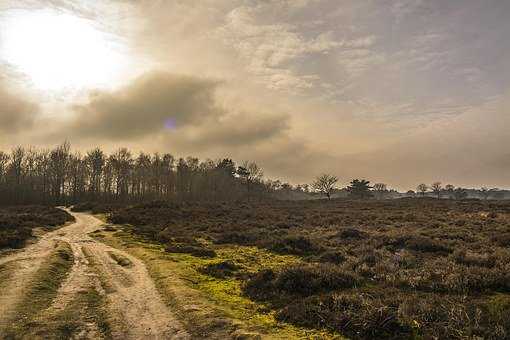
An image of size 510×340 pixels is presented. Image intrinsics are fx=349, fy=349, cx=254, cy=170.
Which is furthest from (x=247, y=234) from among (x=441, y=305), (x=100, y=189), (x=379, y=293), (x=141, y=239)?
(x=100, y=189)

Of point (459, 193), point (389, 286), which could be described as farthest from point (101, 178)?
point (459, 193)

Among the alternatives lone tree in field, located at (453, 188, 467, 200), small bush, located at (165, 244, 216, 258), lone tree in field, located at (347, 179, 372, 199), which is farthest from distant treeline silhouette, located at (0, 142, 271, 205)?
lone tree in field, located at (453, 188, 467, 200)

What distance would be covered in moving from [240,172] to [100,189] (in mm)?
51541

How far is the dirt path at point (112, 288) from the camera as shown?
9.18 m

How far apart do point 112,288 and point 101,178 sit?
94.5 meters

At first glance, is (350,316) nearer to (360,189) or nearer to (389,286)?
(389,286)

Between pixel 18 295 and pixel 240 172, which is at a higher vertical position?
pixel 240 172

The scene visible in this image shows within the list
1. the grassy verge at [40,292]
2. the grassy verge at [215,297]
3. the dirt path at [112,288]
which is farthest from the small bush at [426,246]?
the grassy verge at [40,292]

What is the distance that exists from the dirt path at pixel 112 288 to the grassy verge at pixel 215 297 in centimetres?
51

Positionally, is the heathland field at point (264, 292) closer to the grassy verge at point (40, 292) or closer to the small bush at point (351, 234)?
the grassy verge at point (40, 292)

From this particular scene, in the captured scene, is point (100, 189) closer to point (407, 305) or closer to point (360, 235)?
point (360, 235)

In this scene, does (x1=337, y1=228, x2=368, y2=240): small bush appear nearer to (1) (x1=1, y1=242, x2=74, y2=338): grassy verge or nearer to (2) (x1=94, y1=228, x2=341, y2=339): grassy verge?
(2) (x1=94, y1=228, x2=341, y2=339): grassy verge

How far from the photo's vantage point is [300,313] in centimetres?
988

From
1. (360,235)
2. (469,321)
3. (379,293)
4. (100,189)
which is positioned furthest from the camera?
(100,189)
